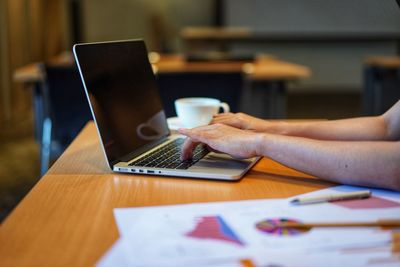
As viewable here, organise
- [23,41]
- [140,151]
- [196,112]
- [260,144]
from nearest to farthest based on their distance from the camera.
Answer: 1. [260,144]
2. [140,151]
3. [196,112]
4. [23,41]

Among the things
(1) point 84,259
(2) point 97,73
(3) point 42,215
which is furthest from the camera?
(2) point 97,73

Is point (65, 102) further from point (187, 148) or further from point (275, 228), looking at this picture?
point (275, 228)

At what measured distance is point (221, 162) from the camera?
1021 mm

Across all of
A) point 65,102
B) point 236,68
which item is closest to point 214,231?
point 65,102

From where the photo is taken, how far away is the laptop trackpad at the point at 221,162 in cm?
99

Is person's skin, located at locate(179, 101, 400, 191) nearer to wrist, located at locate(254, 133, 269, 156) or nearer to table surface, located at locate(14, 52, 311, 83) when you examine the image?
wrist, located at locate(254, 133, 269, 156)

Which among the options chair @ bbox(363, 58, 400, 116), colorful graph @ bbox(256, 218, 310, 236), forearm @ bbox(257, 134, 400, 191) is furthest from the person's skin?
chair @ bbox(363, 58, 400, 116)

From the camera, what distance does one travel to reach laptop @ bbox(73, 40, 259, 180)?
980 mm

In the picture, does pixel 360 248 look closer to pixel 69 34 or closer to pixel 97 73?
pixel 97 73

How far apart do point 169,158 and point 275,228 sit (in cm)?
40

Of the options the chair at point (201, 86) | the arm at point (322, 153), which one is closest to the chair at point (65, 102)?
the chair at point (201, 86)

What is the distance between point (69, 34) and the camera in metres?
7.58

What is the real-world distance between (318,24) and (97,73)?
698cm

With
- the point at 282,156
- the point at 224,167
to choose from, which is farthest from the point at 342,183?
the point at 224,167
